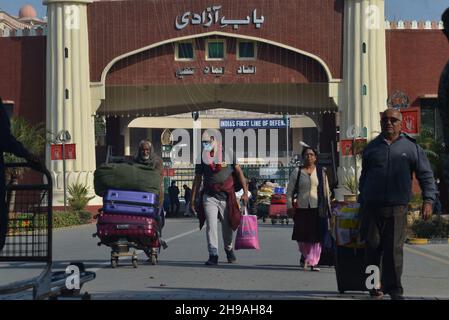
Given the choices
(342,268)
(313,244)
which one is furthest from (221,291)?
(313,244)

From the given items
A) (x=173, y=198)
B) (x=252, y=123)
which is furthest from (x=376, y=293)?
(x=252, y=123)

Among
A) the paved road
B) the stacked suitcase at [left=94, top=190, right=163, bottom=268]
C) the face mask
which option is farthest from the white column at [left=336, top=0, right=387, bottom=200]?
the stacked suitcase at [left=94, top=190, right=163, bottom=268]

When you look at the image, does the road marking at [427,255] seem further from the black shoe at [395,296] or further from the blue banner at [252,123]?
the blue banner at [252,123]

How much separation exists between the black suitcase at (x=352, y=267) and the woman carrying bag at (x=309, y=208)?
317cm

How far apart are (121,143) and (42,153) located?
28.2 ft

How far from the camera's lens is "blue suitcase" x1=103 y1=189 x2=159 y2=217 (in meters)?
13.7

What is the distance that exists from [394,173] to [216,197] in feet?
17.9

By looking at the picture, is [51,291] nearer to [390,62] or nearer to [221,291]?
[221,291]

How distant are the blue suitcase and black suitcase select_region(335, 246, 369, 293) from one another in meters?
3.95

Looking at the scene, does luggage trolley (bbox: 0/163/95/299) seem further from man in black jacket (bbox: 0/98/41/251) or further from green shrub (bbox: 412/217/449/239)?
green shrub (bbox: 412/217/449/239)

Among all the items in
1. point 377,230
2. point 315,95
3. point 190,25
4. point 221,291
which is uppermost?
point 190,25

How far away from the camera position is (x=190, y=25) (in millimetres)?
44219

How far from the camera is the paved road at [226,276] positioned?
10547 millimetres

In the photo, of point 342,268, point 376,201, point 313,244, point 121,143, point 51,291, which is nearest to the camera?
point 51,291
